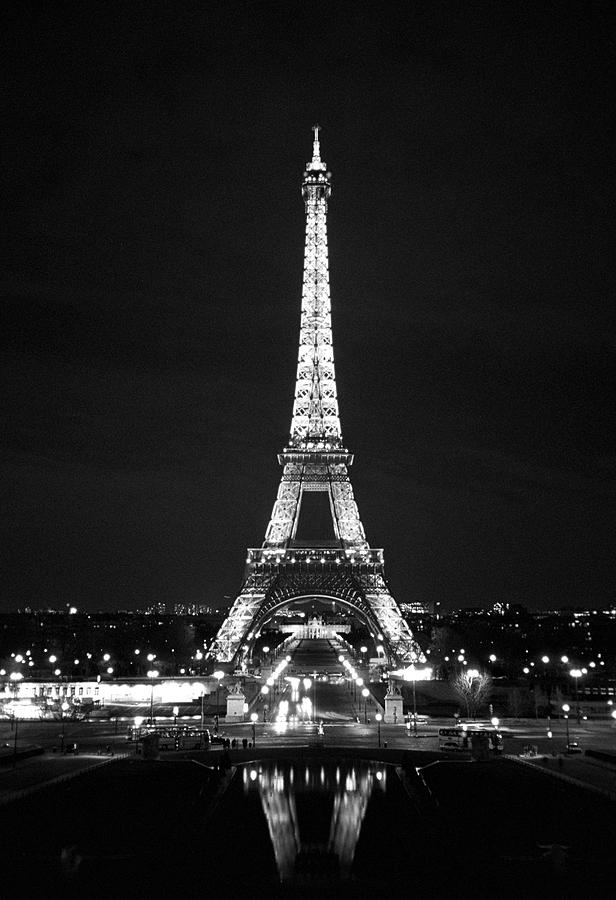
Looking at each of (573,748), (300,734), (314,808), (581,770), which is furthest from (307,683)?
(314,808)

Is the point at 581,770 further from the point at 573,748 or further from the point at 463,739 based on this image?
the point at 463,739

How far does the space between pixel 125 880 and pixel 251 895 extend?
333cm

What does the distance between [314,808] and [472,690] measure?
43.9 m

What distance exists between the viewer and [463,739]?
179 ft

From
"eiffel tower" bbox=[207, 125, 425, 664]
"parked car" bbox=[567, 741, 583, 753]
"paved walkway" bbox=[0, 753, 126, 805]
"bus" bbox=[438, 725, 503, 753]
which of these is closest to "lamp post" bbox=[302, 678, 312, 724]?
"eiffel tower" bbox=[207, 125, 425, 664]

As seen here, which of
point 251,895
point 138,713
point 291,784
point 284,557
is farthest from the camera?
point 284,557

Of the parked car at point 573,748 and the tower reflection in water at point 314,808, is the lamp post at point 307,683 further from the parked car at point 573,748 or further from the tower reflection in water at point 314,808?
the tower reflection in water at point 314,808

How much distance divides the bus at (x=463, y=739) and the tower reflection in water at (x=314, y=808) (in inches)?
280

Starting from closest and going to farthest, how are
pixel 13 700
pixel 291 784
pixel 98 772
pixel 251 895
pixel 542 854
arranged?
pixel 251 895
pixel 542 854
pixel 291 784
pixel 98 772
pixel 13 700

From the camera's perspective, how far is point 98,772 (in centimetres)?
4372

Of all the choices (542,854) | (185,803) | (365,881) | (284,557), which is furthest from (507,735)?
(284,557)

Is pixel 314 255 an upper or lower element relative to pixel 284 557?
upper

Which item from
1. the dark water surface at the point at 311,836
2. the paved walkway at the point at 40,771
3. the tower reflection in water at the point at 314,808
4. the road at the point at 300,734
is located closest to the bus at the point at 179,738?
the road at the point at 300,734

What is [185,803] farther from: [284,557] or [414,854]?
[284,557]
